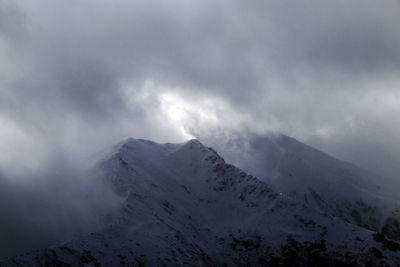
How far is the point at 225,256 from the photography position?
408 ft

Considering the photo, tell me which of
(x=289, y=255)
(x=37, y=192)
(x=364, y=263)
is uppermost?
(x=364, y=263)

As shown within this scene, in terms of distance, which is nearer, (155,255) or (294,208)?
(155,255)

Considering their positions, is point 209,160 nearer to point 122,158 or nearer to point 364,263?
point 122,158

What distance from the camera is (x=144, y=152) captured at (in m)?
192

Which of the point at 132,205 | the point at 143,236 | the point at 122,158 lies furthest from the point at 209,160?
the point at 143,236

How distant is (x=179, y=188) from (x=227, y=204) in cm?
2384

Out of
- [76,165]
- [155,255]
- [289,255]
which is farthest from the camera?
[76,165]

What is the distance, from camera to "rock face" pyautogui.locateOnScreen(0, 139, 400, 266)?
100688mm

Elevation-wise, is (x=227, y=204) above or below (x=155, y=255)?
above

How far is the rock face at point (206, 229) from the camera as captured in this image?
3964 inches

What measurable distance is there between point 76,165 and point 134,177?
46.2m

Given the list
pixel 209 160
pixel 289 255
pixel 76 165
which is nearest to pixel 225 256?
pixel 289 255

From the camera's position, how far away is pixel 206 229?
458 feet

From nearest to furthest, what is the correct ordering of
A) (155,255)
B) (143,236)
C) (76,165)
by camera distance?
(155,255), (143,236), (76,165)
